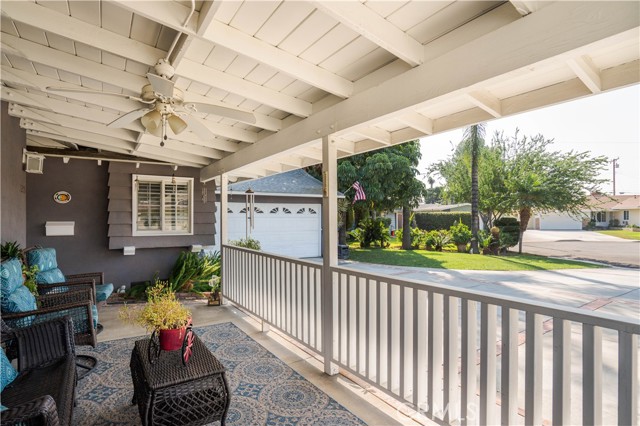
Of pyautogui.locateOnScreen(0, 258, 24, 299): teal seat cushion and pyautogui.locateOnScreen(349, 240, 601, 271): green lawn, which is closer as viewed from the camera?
pyautogui.locateOnScreen(0, 258, 24, 299): teal seat cushion

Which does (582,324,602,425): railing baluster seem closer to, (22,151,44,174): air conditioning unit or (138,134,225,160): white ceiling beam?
(138,134,225,160): white ceiling beam

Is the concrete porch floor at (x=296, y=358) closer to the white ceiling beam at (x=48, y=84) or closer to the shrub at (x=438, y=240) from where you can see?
the white ceiling beam at (x=48, y=84)

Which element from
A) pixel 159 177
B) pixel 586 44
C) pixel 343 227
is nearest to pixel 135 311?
pixel 586 44

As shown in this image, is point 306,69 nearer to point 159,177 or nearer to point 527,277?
point 159,177

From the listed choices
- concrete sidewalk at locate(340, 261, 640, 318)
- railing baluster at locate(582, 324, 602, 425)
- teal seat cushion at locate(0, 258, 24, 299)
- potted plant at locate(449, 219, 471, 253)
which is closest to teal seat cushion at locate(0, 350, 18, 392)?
teal seat cushion at locate(0, 258, 24, 299)

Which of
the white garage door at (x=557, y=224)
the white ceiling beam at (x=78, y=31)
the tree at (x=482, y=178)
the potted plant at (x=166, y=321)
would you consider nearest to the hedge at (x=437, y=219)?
the tree at (x=482, y=178)

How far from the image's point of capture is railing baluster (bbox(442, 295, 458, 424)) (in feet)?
6.62

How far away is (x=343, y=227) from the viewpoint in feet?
43.7

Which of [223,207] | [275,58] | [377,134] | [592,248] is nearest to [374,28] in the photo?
[275,58]

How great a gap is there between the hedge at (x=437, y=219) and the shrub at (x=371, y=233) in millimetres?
3654

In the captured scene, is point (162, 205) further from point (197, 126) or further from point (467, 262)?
point (467, 262)

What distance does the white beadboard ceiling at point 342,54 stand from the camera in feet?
5.25

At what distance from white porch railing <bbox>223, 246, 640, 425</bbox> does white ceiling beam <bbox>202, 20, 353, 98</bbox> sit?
5.19ft

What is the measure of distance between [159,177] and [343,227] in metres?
8.25
